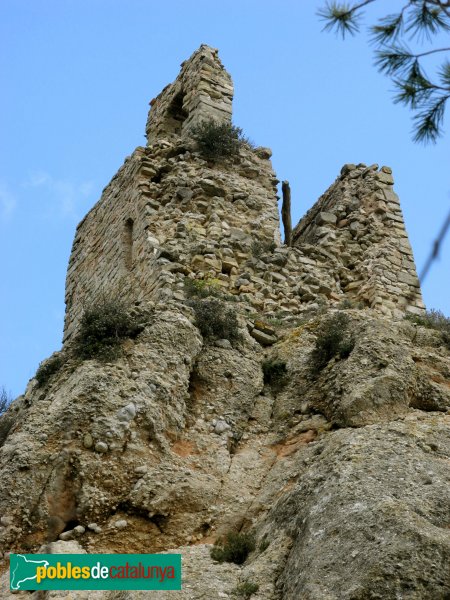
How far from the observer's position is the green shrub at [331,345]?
305 inches

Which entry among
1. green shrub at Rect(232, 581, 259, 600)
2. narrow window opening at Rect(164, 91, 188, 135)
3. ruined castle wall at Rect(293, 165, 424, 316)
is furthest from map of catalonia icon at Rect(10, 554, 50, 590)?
narrow window opening at Rect(164, 91, 188, 135)

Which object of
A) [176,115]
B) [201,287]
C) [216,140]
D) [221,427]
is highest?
[176,115]

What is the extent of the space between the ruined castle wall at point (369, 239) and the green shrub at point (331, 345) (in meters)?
2.17

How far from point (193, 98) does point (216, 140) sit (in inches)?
46.3

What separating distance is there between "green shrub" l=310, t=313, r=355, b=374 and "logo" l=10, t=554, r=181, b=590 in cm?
242

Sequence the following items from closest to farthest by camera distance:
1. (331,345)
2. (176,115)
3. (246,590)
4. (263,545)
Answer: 1. (246,590)
2. (263,545)
3. (331,345)
4. (176,115)

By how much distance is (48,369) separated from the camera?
27.0 ft

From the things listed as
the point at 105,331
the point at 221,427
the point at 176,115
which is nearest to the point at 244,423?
the point at 221,427

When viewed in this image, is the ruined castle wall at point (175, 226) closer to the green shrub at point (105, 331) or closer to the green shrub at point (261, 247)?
the green shrub at point (261, 247)

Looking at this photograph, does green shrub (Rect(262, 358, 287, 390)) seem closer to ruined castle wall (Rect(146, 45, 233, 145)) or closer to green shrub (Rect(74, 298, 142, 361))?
green shrub (Rect(74, 298, 142, 361))

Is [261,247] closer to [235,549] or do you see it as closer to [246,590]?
[235,549]

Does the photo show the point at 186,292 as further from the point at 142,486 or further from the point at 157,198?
the point at 142,486

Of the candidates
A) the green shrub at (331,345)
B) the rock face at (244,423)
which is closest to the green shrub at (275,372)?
the rock face at (244,423)

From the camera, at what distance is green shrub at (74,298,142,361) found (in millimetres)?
7629
